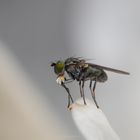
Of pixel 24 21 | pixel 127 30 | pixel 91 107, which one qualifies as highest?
pixel 24 21

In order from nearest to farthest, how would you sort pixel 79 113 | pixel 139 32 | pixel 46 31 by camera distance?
1. pixel 79 113
2. pixel 139 32
3. pixel 46 31

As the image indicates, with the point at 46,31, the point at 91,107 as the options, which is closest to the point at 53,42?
the point at 46,31

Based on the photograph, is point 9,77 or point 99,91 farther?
point 9,77

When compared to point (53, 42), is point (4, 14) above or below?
above

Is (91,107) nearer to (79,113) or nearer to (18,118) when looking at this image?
(79,113)

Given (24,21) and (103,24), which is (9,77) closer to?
(24,21)

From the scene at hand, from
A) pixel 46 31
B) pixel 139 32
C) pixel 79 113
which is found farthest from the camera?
pixel 46 31

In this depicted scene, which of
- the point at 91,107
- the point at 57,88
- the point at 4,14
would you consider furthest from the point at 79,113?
the point at 4,14
